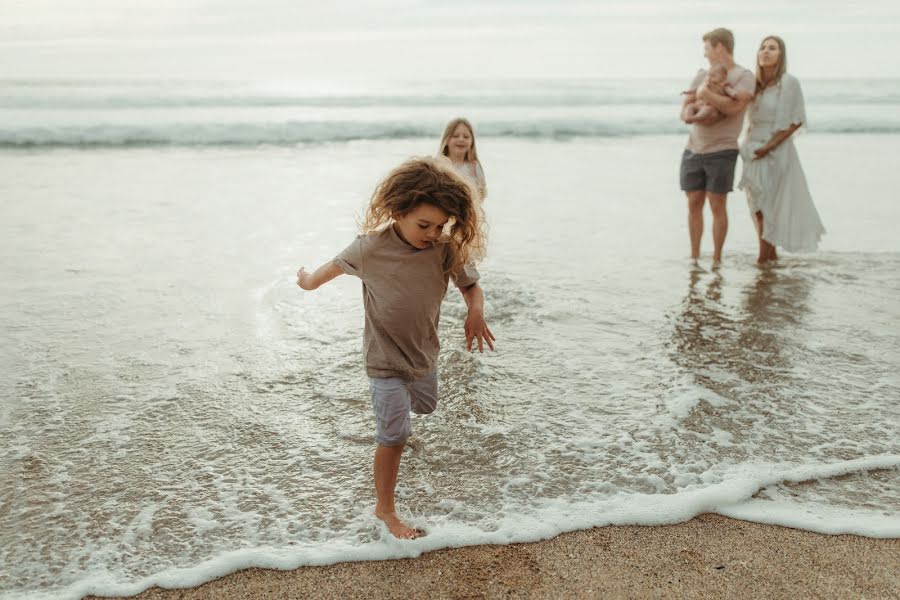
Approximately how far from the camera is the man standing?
6.73 m

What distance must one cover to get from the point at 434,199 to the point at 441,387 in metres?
1.80

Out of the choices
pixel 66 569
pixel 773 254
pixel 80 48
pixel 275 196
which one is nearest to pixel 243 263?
pixel 275 196

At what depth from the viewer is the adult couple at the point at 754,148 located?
266 inches

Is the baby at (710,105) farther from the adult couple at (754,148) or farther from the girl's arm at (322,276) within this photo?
the girl's arm at (322,276)

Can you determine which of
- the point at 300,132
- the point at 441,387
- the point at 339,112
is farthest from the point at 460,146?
the point at 339,112

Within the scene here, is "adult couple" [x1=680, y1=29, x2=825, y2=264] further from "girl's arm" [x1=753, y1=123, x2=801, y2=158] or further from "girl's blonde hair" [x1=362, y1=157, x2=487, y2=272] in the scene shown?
"girl's blonde hair" [x1=362, y1=157, x2=487, y2=272]

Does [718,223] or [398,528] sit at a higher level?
[718,223]

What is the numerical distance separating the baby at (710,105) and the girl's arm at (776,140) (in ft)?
1.74

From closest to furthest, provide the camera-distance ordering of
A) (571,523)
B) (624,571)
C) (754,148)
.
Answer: (624,571), (571,523), (754,148)

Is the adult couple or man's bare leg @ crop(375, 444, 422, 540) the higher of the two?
the adult couple

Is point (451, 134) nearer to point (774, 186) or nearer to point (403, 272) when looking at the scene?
point (403, 272)

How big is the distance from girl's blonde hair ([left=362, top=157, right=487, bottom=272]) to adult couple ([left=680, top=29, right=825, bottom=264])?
4.65m

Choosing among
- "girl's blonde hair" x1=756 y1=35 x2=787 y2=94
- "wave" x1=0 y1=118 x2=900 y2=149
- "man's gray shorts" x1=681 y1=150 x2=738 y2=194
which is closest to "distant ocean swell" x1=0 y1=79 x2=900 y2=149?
"wave" x1=0 y1=118 x2=900 y2=149

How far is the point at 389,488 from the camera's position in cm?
295
